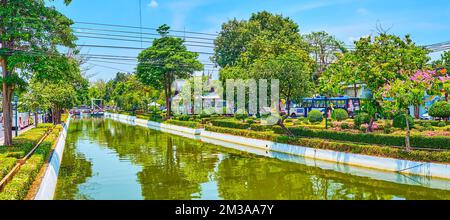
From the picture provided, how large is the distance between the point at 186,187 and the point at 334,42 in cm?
4624

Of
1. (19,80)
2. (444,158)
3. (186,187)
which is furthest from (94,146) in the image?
(444,158)

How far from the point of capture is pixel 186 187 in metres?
16.3

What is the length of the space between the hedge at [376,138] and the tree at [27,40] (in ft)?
49.3

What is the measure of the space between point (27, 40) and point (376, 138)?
18232mm

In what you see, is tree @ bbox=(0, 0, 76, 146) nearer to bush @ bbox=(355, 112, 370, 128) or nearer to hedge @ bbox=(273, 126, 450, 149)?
hedge @ bbox=(273, 126, 450, 149)

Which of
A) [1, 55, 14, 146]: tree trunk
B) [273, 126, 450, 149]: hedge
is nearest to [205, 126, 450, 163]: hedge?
[273, 126, 450, 149]: hedge

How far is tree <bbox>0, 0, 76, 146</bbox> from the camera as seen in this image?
1850 centimetres

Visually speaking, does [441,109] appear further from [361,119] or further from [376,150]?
[376,150]

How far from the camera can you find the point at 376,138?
20578 mm

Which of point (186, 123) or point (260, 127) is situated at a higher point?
point (260, 127)

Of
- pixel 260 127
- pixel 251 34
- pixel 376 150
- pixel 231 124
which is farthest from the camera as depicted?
pixel 251 34

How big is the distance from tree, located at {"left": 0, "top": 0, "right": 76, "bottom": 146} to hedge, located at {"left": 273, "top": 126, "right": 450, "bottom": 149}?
1501cm

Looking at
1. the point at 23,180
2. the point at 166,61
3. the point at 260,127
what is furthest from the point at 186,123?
the point at 23,180
